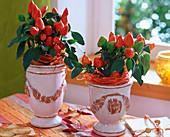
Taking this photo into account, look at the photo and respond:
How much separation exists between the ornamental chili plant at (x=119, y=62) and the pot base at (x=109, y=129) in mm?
155

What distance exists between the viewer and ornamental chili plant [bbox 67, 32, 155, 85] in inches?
35.9

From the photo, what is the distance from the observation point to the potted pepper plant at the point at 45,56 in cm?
98

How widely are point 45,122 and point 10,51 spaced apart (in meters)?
0.67

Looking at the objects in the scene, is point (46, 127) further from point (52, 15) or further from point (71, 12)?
point (71, 12)

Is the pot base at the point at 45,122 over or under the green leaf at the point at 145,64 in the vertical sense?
under

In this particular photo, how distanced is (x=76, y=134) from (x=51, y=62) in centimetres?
26

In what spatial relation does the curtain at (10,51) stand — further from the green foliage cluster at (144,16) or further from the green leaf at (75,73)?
the green foliage cluster at (144,16)

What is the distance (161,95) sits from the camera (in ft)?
4.13

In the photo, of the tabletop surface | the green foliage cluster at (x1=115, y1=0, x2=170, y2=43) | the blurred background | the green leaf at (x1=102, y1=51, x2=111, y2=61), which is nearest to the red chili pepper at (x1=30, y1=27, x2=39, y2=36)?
the green leaf at (x1=102, y1=51, x2=111, y2=61)

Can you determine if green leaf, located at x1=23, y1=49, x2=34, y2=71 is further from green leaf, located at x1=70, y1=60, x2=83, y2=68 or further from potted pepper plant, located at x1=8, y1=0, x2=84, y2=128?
green leaf, located at x1=70, y1=60, x2=83, y2=68

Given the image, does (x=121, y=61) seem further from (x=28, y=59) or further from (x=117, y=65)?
(x=28, y=59)

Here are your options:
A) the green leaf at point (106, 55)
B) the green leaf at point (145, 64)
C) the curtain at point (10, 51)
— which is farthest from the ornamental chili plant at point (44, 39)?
the curtain at point (10, 51)

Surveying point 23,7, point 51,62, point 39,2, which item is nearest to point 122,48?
point 51,62

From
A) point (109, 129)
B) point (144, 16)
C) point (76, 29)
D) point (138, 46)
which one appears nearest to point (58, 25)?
point (138, 46)
